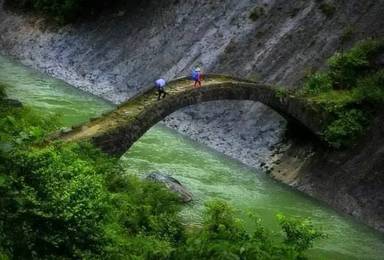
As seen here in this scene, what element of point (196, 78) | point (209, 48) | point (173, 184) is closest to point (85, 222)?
point (173, 184)

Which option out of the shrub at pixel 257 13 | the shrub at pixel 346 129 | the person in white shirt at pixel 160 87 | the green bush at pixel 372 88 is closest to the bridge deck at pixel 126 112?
the person in white shirt at pixel 160 87

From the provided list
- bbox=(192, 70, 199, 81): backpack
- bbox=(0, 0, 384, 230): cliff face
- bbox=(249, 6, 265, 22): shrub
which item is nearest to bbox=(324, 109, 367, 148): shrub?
bbox=(0, 0, 384, 230): cliff face

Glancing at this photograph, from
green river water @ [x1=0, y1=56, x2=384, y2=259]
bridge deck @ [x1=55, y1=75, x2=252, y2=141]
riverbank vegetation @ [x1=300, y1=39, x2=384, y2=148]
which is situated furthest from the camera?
riverbank vegetation @ [x1=300, y1=39, x2=384, y2=148]

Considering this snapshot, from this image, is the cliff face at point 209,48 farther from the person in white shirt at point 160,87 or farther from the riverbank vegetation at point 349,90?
the person in white shirt at point 160,87

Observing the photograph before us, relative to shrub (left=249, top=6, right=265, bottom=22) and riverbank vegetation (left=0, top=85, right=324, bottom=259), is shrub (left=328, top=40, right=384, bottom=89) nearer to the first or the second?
shrub (left=249, top=6, right=265, bottom=22)

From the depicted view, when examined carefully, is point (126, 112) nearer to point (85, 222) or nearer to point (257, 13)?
point (85, 222)
